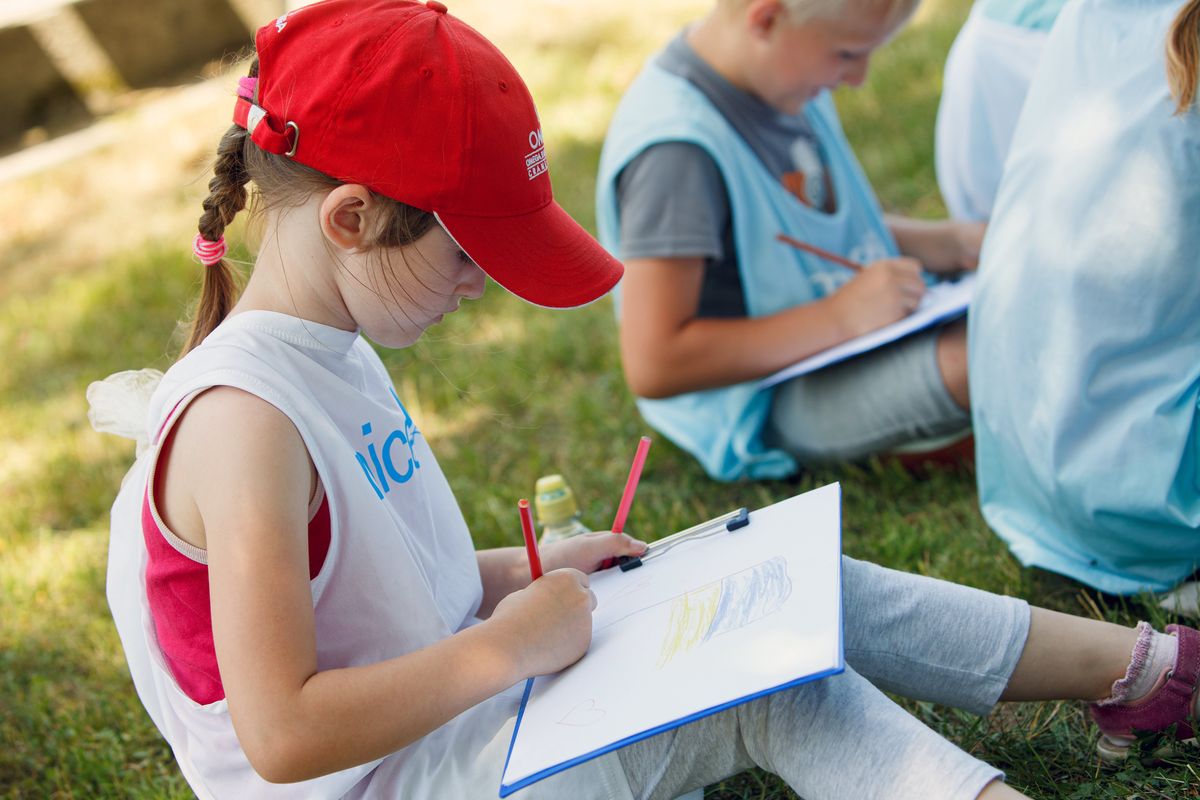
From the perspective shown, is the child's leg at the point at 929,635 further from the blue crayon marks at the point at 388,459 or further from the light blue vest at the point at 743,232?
the light blue vest at the point at 743,232

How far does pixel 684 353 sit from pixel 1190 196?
0.94 meters

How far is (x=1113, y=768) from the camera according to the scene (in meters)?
1.43

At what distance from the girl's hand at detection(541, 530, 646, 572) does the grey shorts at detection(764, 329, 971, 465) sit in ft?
2.86

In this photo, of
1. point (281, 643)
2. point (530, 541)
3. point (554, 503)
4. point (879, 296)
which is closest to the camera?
point (281, 643)

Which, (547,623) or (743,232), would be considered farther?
(743,232)

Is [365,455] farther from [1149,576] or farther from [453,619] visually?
[1149,576]

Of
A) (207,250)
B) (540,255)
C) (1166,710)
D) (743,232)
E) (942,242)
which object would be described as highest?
(207,250)

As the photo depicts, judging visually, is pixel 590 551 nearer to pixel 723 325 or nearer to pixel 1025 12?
pixel 723 325

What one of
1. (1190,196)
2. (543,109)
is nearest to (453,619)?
(1190,196)

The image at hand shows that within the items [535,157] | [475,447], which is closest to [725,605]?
[535,157]

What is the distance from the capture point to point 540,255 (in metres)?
1.33

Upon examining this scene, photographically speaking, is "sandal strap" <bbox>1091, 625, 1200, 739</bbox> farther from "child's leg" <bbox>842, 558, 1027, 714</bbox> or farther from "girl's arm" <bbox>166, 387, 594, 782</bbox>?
"girl's arm" <bbox>166, 387, 594, 782</bbox>

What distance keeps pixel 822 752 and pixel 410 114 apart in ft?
2.45

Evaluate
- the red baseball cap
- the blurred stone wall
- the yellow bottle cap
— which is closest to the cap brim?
the red baseball cap
